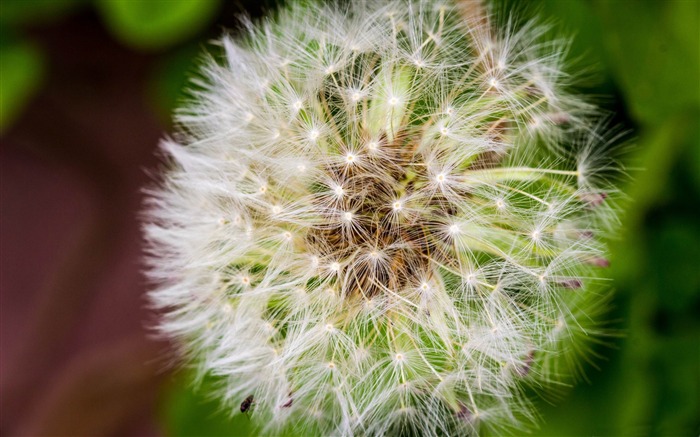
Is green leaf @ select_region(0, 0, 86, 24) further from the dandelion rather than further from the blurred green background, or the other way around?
the dandelion

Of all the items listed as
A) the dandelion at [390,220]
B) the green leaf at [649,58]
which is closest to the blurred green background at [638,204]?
the green leaf at [649,58]

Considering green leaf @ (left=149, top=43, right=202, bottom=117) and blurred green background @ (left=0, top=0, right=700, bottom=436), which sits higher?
green leaf @ (left=149, top=43, right=202, bottom=117)

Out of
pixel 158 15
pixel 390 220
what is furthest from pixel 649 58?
pixel 158 15

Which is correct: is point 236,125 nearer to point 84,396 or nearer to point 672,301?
point 672,301

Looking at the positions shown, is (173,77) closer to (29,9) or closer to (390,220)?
(29,9)

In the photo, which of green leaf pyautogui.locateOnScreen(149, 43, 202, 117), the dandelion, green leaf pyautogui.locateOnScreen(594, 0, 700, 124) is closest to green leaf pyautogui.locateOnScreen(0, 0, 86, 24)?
green leaf pyautogui.locateOnScreen(149, 43, 202, 117)

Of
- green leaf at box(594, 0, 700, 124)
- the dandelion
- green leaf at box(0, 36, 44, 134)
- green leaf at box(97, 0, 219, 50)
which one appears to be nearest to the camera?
the dandelion

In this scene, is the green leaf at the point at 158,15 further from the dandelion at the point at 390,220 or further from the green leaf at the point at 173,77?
the dandelion at the point at 390,220

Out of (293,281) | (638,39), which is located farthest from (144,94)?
(638,39)

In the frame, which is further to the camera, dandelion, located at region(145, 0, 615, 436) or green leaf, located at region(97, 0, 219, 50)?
green leaf, located at region(97, 0, 219, 50)
